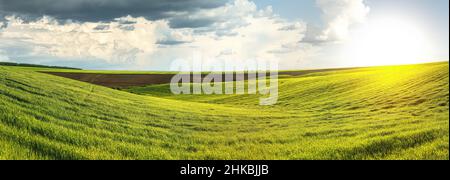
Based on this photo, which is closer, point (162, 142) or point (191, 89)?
point (162, 142)

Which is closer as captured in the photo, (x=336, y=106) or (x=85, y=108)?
(x=85, y=108)

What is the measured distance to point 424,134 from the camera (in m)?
15.0

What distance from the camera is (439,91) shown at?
3228 centimetres

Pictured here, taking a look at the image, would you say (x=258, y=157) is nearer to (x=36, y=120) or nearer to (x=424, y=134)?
(x=424, y=134)
